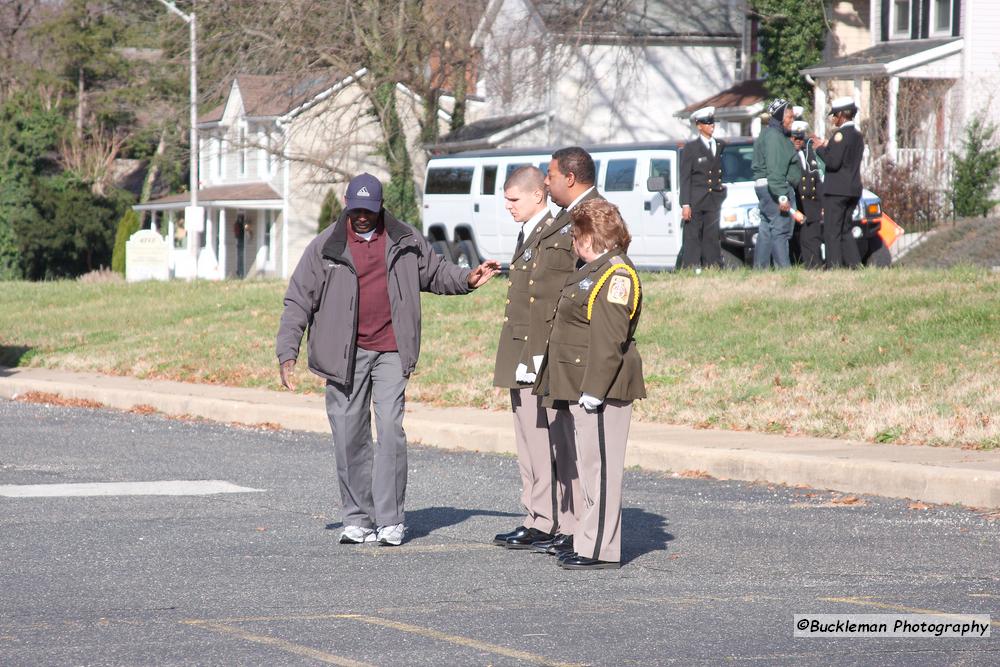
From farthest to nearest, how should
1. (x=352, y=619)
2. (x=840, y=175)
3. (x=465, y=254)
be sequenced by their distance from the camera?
1. (x=465, y=254)
2. (x=840, y=175)
3. (x=352, y=619)

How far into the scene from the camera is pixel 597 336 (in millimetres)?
7215

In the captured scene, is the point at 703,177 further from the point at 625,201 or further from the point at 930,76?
the point at 930,76

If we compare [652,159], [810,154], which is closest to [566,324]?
[810,154]

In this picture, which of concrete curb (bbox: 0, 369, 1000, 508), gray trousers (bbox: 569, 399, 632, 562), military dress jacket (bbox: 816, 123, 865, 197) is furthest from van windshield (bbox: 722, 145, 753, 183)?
gray trousers (bbox: 569, 399, 632, 562)

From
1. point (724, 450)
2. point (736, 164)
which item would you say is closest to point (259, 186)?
point (736, 164)

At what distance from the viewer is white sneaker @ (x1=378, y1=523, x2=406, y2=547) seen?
7.96 m

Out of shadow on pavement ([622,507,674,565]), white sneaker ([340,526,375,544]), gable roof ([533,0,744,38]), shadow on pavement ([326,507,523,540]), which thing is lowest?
shadow on pavement ([326,507,523,540])

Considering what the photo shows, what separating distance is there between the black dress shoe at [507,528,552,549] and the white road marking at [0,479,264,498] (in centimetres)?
273

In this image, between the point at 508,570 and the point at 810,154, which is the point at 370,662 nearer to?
the point at 508,570

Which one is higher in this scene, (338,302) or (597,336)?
(338,302)

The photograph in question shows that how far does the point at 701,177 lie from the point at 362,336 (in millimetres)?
10324

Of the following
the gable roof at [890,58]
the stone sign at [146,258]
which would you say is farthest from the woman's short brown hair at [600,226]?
the stone sign at [146,258]

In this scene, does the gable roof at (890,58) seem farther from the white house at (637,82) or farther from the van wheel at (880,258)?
the van wheel at (880,258)

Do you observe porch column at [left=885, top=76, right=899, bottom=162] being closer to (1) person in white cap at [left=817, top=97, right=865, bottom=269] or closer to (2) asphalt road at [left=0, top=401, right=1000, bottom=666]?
(1) person in white cap at [left=817, top=97, right=865, bottom=269]
